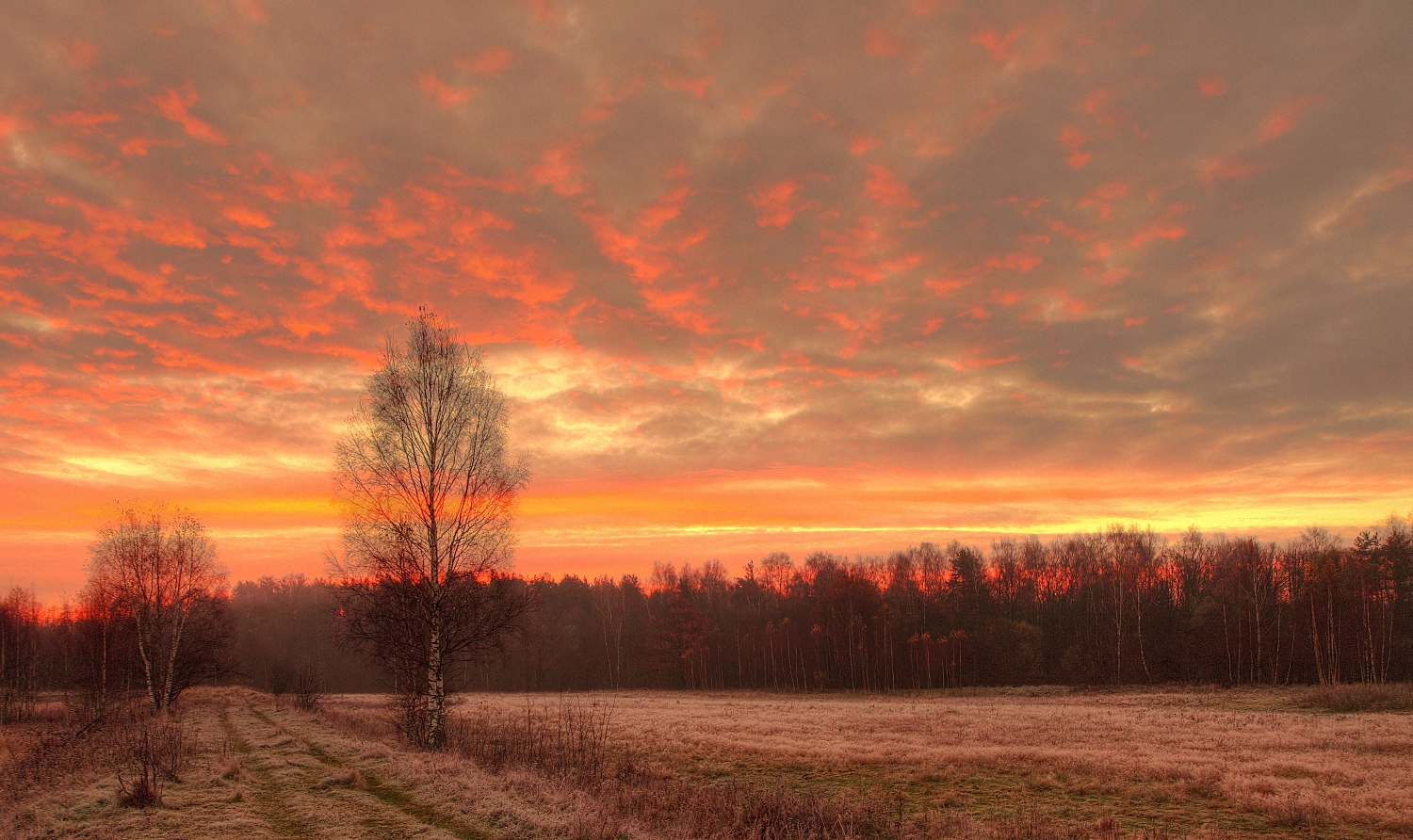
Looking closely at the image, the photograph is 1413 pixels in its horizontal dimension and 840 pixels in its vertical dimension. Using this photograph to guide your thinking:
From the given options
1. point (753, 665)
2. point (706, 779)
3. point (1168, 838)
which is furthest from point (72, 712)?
point (753, 665)

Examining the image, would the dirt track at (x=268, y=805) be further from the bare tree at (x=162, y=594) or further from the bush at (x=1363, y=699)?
the bush at (x=1363, y=699)

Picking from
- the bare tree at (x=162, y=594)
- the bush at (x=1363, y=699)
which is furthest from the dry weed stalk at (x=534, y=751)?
the bush at (x=1363, y=699)

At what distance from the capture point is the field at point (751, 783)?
12.1m

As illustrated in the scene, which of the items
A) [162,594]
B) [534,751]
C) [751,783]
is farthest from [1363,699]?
[162,594]

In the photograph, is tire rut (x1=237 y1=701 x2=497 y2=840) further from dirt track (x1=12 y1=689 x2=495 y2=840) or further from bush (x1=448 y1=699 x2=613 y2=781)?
bush (x1=448 y1=699 x2=613 y2=781)

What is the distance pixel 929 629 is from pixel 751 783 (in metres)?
70.0

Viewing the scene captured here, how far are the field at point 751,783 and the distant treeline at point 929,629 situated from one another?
692cm

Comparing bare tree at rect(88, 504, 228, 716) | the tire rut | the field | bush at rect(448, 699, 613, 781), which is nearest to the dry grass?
the field

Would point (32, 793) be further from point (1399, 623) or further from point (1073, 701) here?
point (1399, 623)

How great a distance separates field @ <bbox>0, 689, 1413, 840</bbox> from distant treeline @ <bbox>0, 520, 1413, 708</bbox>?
272 inches

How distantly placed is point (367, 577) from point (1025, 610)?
88801 mm

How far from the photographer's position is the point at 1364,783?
17.1m

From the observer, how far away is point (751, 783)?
60.7ft

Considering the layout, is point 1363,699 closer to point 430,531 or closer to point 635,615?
point 430,531
